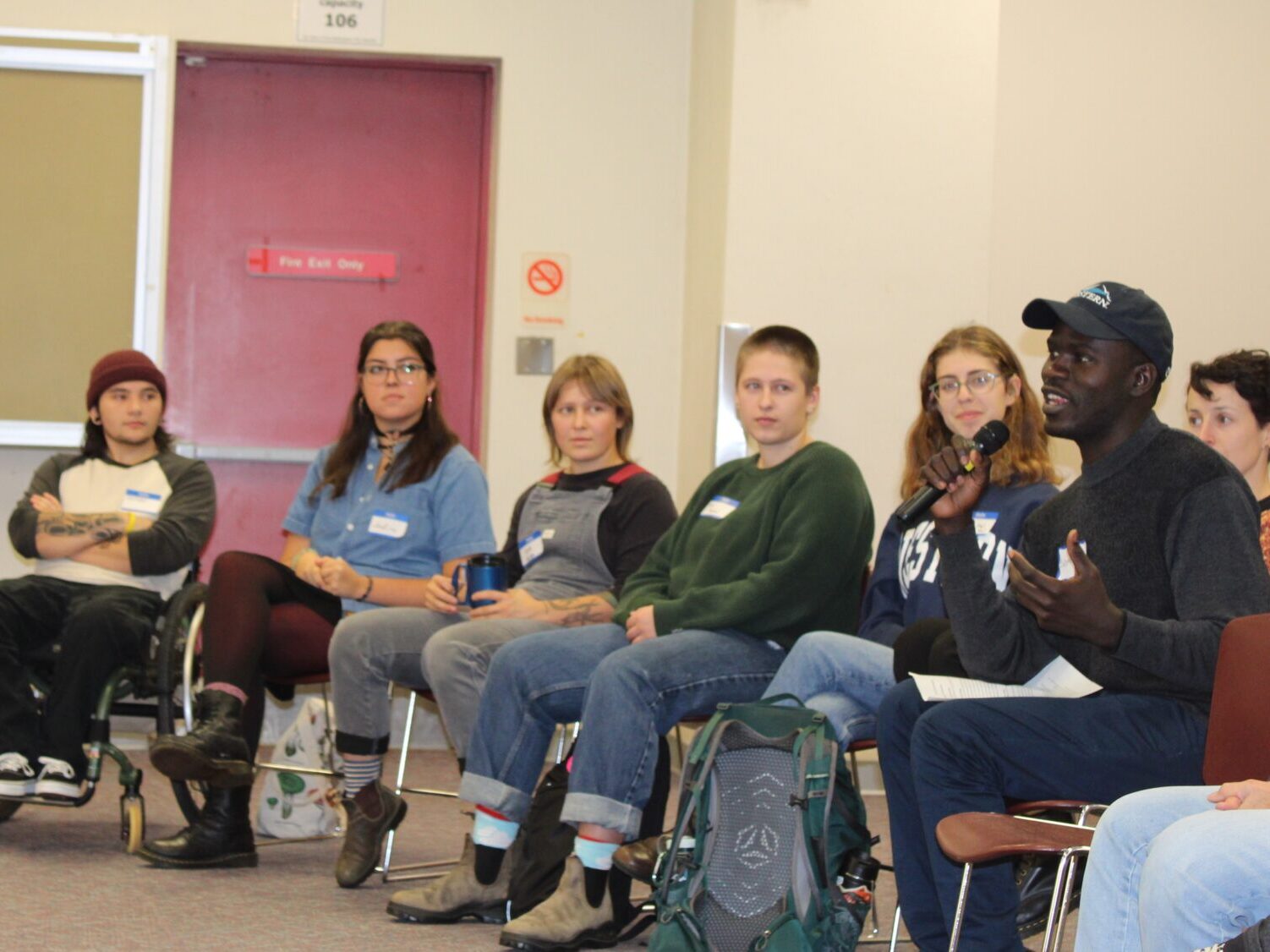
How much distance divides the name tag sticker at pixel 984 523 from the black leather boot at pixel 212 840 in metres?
1.80

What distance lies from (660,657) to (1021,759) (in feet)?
2.92

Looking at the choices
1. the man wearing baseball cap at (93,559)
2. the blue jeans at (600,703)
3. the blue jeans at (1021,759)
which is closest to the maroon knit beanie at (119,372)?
the man wearing baseball cap at (93,559)

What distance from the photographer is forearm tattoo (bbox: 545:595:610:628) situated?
3.49 meters

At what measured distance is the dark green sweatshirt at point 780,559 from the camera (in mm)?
3074

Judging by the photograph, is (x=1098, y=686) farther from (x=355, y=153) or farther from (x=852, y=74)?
(x=355, y=153)

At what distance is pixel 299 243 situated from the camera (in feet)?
17.3

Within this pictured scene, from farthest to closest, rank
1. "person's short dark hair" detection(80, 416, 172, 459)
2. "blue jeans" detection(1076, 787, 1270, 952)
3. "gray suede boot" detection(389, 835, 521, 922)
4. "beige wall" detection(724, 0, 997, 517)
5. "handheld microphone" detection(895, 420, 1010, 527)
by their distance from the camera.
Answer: "beige wall" detection(724, 0, 997, 517), "person's short dark hair" detection(80, 416, 172, 459), "gray suede boot" detection(389, 835, 521, 922), "handheld microphone" detection(895, 420, 1010, 527), "blue jeans" detection(1076, 787, 1270, 952)

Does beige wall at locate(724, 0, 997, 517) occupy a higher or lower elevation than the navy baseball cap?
higher

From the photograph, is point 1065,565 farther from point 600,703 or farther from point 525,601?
point 525,601

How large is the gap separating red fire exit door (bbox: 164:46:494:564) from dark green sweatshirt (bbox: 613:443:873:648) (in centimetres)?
224

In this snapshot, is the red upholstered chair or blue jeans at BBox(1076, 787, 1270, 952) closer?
blue jeans at BBox(1076, 787, 1270, 952)

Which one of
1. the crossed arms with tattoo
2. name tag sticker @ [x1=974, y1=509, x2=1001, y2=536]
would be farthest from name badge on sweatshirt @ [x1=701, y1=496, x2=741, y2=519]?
the crossed arms with tattoo

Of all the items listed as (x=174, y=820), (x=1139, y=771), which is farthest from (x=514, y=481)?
(x=1139, y=771)

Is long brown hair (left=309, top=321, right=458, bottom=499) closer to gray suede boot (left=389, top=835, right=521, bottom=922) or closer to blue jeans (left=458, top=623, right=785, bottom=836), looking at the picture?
blue jeans (left=458, top=623, right=785, bottom=836)
